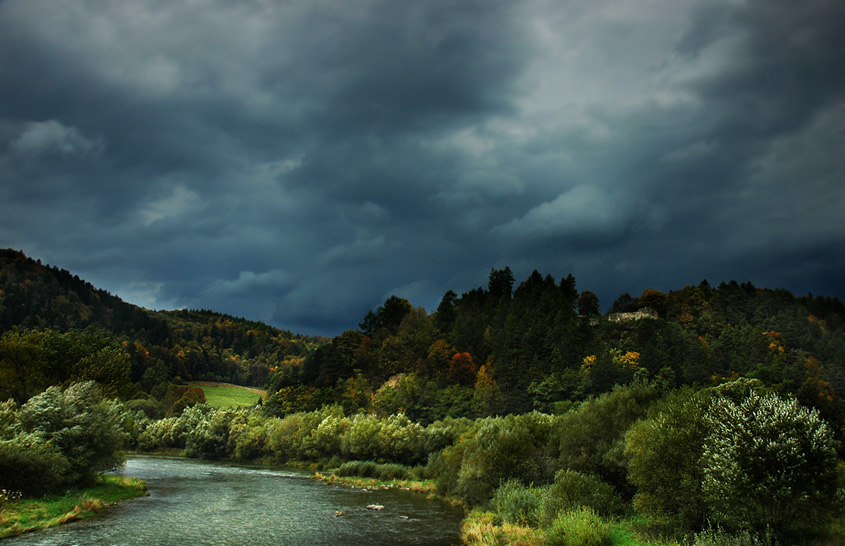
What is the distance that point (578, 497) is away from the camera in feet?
117

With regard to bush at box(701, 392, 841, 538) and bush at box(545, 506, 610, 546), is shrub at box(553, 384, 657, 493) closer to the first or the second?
A: bush at box(545, 506, 610, 546)

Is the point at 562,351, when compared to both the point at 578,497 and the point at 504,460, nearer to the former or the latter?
the point at 504,460

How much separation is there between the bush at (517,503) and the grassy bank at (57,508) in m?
33.3

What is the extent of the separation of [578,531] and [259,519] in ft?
88.5

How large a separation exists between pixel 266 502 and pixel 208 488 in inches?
535

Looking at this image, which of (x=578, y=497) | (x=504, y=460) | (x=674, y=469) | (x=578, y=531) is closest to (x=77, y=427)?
(x=504, y=460)

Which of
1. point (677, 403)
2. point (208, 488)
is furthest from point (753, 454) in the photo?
point (208, 488)

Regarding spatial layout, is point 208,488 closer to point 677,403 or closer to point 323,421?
point 323,421

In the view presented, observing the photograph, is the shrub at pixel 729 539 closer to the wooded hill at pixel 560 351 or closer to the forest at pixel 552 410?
the forest at pixel 552 410

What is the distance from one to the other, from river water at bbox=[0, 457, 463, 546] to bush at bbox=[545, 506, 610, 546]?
875cm

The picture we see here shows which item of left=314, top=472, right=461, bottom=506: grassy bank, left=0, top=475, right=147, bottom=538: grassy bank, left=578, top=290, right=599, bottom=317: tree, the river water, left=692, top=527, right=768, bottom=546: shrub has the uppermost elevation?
left=578, top=290, right=599, bottom=317: tree

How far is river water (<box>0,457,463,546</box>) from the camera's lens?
3356 centimetres

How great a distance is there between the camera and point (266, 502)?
50719mm

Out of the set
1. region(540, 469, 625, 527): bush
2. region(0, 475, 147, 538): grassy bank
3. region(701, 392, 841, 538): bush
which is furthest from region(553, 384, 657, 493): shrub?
region(0, 475, 147, 538): grassy bank
